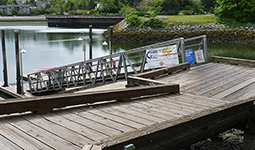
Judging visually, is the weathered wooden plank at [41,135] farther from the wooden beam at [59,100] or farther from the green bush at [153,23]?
the green bush at [153,23]

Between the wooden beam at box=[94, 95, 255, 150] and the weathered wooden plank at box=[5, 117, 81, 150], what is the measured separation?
49 centimetres

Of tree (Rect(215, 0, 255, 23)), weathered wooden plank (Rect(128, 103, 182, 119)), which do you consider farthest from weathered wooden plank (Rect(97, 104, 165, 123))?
tree (Rect(215, 0, 255, 23))

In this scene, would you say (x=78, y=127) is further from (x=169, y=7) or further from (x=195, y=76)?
(x=169, y=7)

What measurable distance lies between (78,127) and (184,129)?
69.0 inches

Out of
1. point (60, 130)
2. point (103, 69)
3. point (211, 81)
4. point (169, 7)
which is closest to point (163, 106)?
point (60, 130)

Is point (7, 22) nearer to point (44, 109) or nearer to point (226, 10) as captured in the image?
point (226, 10)

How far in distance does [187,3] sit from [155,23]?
1792 centimetres

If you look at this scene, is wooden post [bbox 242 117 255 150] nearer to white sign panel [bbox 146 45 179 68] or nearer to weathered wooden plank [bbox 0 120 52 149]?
white sign panel [bbox 146 45 179 68]

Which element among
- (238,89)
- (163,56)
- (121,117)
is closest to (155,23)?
(163,56)

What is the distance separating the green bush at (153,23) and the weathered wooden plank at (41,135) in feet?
162

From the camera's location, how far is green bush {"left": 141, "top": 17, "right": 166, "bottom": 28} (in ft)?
173

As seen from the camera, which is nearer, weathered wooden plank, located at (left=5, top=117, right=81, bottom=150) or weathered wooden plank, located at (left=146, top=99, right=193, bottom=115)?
weathered wooden plank, located at (left=5, top=117, right=81, bottom=150)

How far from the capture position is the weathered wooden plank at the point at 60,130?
13.1 ft

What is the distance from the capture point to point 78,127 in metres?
4.51
